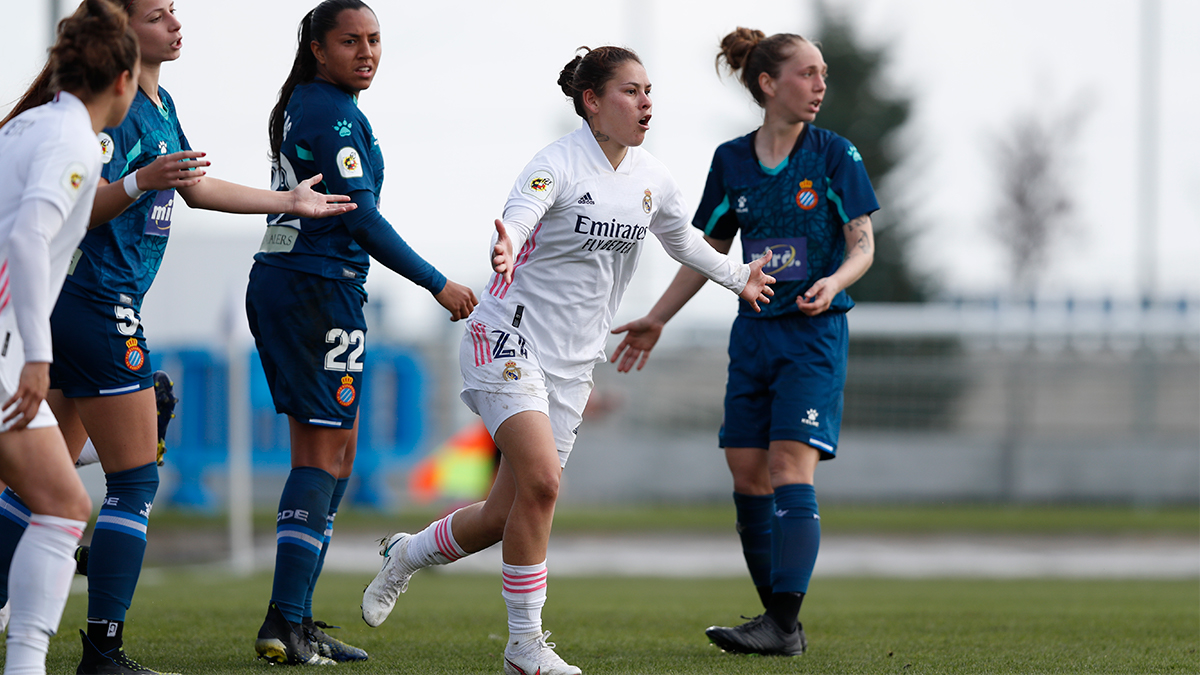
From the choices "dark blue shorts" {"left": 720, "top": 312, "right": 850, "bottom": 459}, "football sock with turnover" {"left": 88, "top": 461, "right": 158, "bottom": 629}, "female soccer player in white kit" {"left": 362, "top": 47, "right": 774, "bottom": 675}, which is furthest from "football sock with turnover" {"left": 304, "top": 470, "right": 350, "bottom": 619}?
"dark blue shorts" {"left": 720, "top": 312, "right": 850, "bottom": 459}

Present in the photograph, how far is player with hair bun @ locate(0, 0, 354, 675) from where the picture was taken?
388cm

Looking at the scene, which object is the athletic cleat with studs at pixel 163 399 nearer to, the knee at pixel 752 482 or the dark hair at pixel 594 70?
the dark hair at pixel 594 70

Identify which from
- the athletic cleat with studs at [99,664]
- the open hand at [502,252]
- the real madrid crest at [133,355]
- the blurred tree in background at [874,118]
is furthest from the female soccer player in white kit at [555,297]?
the blurred tree in background at [874,118]

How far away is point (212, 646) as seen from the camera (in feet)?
16.3

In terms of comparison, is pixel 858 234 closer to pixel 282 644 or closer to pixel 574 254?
pixel 574 254

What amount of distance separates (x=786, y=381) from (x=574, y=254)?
4.06 ft

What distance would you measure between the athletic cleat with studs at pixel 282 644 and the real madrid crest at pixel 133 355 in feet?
3.42

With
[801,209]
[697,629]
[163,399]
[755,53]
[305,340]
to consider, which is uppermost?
[755,53]

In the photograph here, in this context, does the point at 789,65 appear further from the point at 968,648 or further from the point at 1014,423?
the point at 1014,423

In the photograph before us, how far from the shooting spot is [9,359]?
3146 mm

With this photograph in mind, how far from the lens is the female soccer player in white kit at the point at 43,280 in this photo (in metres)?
3.05

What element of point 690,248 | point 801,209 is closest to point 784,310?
point 801,209

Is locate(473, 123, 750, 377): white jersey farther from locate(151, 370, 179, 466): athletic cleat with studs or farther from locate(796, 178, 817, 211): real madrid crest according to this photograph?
locate(151, 370, 179, 466): athletic cleat with studs

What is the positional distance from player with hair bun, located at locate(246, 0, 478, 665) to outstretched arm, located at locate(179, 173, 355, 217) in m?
0.32
